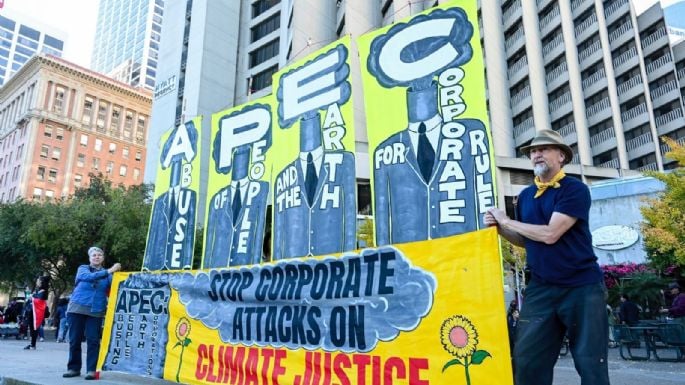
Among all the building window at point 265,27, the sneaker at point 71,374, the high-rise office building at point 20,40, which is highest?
the high-rise office building at point 20,40

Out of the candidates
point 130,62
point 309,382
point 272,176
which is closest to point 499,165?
point 272,176

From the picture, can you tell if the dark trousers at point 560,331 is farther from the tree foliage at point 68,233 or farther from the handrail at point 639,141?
the handrail at point 639,141

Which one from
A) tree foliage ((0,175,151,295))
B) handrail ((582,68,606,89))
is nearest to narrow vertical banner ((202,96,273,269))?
tree foliage ((0,175,151,295))

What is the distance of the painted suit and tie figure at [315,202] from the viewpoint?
6.06 metres

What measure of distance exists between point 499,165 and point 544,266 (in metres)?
31.0

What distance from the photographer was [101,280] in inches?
258

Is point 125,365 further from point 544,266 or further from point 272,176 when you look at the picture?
point 544,266

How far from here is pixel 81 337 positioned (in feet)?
21.2

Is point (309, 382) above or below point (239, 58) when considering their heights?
below

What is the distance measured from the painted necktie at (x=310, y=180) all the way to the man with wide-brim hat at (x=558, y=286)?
3.21m

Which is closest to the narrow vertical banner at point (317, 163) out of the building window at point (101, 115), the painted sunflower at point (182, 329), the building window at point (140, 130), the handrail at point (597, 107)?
the painted sunflower at point (182, 329)

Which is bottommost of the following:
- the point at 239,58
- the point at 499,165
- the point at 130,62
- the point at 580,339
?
the point at 580,339

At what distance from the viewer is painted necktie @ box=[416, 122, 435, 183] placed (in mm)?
5527

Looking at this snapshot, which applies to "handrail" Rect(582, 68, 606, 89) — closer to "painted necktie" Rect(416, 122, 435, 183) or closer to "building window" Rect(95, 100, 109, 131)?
"painted necktie" Rect(416, 122, 435, 183)
